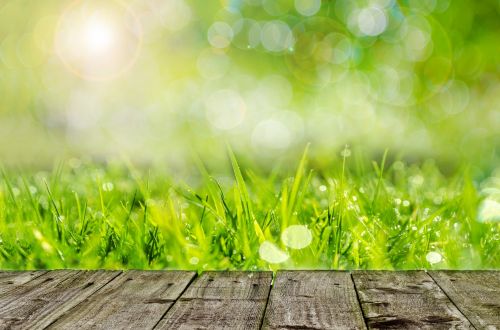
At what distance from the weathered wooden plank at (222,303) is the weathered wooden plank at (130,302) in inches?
1.1

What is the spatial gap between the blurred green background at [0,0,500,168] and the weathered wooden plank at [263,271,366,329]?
2128mm

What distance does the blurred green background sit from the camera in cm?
359

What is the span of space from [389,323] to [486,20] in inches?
114

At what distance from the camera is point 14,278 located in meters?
1.47

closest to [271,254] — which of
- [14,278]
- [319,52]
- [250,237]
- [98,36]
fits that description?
[250,237]

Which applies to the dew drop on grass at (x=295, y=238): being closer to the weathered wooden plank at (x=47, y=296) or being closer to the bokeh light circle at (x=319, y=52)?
the weathered wooden plank at (x=47, y=296)

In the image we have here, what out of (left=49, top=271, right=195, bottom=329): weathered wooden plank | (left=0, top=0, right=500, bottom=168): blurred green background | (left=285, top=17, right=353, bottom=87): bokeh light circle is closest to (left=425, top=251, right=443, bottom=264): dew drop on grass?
(left=49, top=271, right=195, bottom=329): weathered wooden plank

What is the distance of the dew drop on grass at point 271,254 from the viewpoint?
1562mm

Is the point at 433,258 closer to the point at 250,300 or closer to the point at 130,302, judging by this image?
the point at 250,300

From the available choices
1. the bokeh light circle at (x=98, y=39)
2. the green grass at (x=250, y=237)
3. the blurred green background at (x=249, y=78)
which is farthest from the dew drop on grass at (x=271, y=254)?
the bokeh light circle at (x=98, y=39)

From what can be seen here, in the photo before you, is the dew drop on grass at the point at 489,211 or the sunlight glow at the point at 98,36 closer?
the dew drop on grass at the point at 489,211

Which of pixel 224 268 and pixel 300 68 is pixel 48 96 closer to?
pixel 300 68

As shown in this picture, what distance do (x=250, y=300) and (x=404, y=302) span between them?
302mm

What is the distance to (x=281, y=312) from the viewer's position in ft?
3.72
